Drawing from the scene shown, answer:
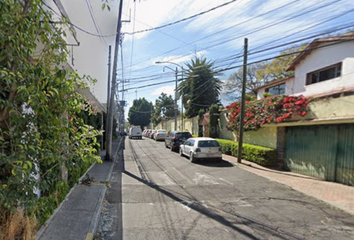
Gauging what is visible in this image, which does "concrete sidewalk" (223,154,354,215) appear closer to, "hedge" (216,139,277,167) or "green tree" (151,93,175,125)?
"hedge" (216,139,277,167)

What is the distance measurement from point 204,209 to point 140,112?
61.5 m

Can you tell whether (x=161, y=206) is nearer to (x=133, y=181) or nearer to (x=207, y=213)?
(x=207, y=213)

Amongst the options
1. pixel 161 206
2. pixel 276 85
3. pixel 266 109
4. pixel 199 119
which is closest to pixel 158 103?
pixel 199 119

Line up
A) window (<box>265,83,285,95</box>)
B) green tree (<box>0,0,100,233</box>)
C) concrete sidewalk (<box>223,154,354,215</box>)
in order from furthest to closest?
1. window (<box>265,83,285,95</box>)
2. concrete sidewalk (<box>223,154,354,215</box>)
3. green tree (<box>0,0,100,233</box>)

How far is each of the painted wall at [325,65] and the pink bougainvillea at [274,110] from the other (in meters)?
2.76

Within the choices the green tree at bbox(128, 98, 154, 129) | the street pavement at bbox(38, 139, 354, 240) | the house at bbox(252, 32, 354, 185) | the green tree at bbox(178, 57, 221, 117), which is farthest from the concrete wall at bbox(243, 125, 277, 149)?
the green tree at bbox(128, 98, 154, 129)

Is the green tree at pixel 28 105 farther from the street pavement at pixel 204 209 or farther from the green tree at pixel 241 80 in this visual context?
the green tree at pixel 241 80

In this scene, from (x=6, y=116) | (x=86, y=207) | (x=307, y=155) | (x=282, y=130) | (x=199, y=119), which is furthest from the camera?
(x=199, y=119)

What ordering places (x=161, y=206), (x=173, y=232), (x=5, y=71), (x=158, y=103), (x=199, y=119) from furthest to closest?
1. (x=158, y=103)
2. (x=199, y=119)
3. (x=161, y=206)
4. (x=173, y=232)
5. (x=5, y=71)

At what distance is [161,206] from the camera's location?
5094mm

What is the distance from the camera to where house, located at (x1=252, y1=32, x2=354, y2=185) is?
284 inches

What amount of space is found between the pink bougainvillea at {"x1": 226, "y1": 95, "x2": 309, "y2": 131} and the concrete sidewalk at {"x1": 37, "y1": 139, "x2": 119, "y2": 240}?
8433 mm

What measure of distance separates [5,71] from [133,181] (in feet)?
20.4

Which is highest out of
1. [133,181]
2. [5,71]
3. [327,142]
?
[5,71]
